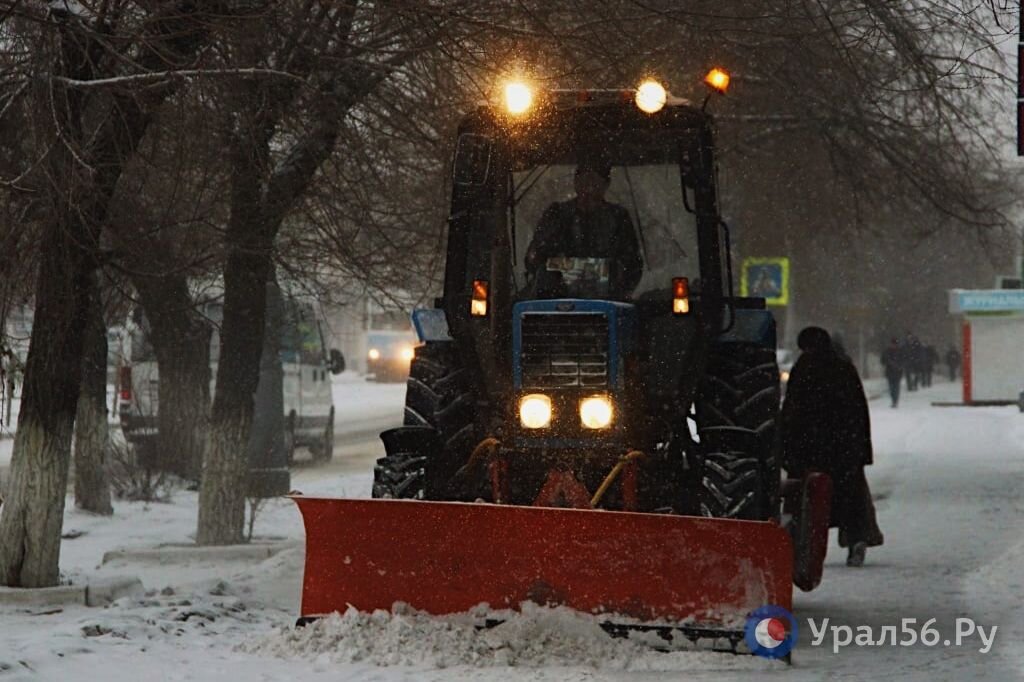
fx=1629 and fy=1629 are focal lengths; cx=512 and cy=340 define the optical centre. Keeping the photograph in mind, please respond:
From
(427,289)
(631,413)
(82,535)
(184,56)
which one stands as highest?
(184,56)

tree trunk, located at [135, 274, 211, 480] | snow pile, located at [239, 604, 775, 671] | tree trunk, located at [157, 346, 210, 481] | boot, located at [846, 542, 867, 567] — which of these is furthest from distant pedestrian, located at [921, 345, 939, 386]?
snow pile, located at [239, 604, 775, 671]

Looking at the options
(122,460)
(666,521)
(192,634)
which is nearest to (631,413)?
(666,521)

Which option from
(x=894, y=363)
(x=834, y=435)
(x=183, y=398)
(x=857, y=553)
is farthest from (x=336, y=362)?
(x=894, y=363)

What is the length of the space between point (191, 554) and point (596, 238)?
519cm

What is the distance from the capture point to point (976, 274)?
Result: 7612 cm

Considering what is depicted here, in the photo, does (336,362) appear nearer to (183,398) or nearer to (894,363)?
(183,398)

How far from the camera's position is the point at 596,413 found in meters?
8.31

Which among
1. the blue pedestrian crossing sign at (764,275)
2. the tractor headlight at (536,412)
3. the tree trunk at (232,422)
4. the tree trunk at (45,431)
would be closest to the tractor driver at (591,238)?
the tractor headlight at (536,412)

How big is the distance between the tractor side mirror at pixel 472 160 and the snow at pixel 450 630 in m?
2.41

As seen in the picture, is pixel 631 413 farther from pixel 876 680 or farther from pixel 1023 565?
pixel 1023 565

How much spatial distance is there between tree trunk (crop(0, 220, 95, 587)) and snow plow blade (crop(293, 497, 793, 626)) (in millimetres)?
2530

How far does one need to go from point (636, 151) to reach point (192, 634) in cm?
352

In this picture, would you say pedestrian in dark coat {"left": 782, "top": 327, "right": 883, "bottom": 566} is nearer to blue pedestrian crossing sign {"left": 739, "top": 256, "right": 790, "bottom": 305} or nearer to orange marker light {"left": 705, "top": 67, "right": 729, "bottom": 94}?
orange marker light {"left": 705, "top": 67, "right": 729, "bottom": 94}

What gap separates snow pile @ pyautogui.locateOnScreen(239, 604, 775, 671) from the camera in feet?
24.6
